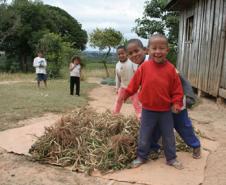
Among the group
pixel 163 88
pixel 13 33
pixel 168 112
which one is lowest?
pixel 168 112

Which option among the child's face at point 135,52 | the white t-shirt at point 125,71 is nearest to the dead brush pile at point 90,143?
the child's face at point 135,52

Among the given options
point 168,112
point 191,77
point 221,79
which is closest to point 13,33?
point 191,77

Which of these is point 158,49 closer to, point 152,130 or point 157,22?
point 152,130

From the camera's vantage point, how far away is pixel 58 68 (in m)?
21.4

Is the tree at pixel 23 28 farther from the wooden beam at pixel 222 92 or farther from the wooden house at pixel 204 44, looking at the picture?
the wooden beam at pixel 222 92

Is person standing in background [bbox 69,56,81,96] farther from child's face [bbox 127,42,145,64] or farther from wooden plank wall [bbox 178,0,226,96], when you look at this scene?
child's face [bbox 127,42,145,64]

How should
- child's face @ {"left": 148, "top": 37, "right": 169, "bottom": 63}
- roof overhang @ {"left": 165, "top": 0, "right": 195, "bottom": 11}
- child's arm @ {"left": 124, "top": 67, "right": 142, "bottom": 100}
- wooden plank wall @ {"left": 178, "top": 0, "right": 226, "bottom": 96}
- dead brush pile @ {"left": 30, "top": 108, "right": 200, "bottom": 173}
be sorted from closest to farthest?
child's face @ {"left": 148, "top": 37, "right": 169, "bottom": 63}, child's arm @ {"left": 124, "top": 67, "right": 142, "bottom": 100}, dead brush pile @ {"left": 30, "top": 108, "right": 200, "bottom": 173}, wooden plank wall @ {"left": 178, "top": 0, "right": 226, "bottom": 96}, roof overhang @ {"left": 165, "top": 0, "right": 195, "bottom": 11}

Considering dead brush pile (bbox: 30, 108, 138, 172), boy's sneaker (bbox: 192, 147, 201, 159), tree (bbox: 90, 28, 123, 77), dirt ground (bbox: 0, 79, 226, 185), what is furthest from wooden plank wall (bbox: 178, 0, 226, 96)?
tree (bbox: 90, 28, 123, 77)

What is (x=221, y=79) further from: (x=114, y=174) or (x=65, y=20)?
(x=65, y=20)

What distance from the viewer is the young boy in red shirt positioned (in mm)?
4168

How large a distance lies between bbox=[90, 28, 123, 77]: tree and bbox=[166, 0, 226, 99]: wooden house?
359 inches

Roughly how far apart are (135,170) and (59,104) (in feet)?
16.9

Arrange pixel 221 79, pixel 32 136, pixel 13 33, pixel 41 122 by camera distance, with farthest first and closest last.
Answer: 1. pixel 13 33
2. pixel 221 79
3. pixel 41 122
4. pixel 32 136

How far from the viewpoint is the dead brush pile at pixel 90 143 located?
4.45 metres
